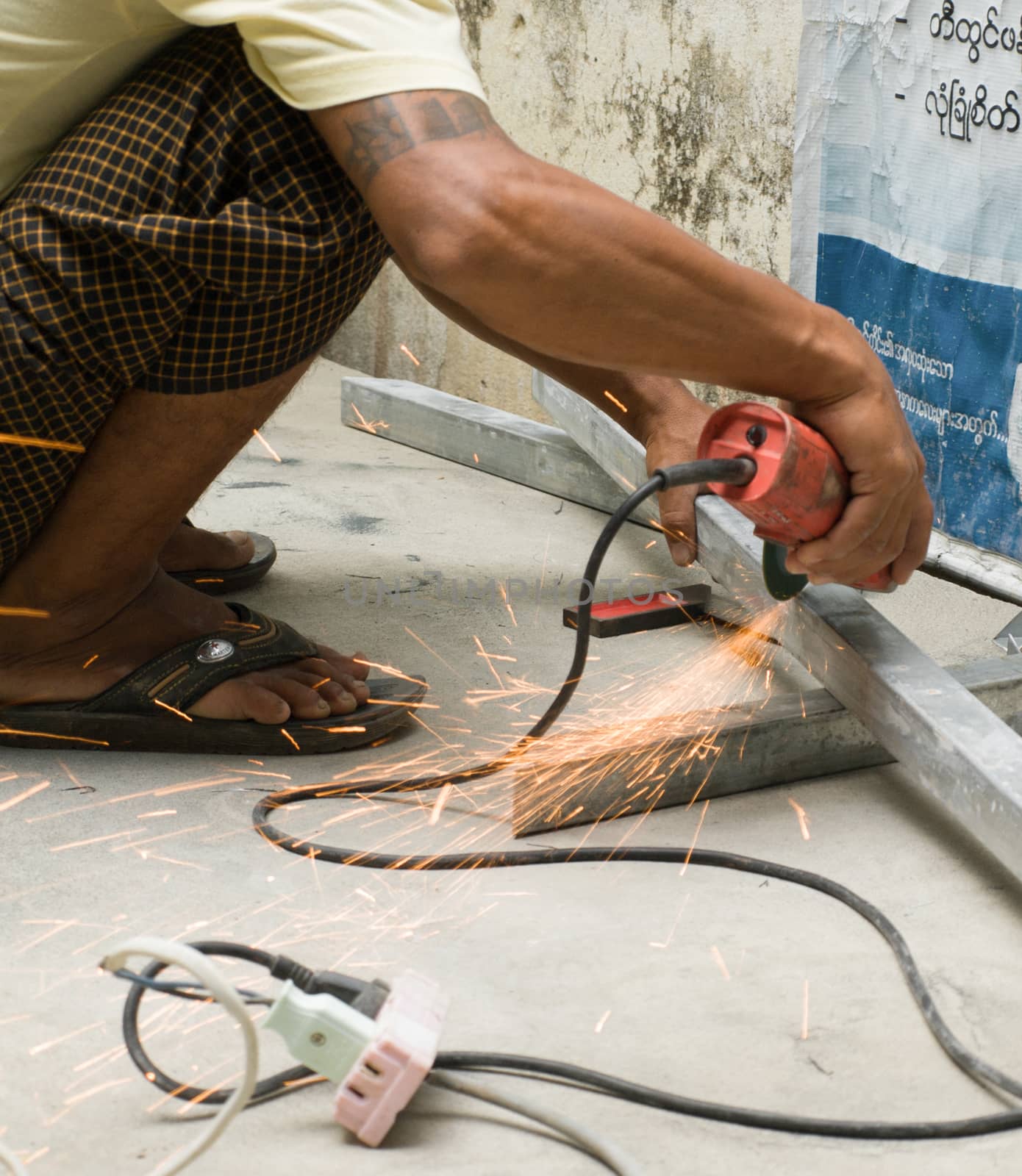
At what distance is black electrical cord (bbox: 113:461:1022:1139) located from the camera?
1.07 m

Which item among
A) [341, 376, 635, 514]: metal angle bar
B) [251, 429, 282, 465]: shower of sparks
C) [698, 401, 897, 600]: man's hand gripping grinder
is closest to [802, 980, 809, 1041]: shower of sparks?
[698, 401, 897, 600]: man's hand gripping grinder

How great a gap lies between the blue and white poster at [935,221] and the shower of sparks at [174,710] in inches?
53.6

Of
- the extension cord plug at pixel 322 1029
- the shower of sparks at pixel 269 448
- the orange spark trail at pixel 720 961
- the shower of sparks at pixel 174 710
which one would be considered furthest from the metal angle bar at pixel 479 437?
the extension cord plug at pixel 322 1029

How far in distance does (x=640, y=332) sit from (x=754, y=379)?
0.46 ft

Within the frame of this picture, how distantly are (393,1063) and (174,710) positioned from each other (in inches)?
31.5

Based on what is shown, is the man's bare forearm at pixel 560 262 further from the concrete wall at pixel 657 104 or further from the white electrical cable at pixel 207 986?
the concrete wall at pixel 657 104

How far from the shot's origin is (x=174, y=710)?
1698 millimetres

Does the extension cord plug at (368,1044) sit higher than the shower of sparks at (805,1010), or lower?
higher

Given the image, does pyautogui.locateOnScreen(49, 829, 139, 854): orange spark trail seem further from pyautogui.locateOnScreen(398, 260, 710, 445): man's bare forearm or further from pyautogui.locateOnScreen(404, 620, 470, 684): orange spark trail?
pyautogui.locateOnScreen(398, 260, 710, 445): man's bare forearm

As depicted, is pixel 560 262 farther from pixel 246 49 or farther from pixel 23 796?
pixel 23 796

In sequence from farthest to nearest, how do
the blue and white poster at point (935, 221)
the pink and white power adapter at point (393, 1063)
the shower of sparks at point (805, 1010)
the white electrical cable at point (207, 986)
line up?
the blue and white poster at point (935, 221) < the shower of sparks at point (805, 1010) < the pink and white power adapter at point (393, 1063) < the white electrical cable at point (207, 986)

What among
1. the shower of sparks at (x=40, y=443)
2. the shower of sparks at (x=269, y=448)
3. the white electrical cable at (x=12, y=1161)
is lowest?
the shower of sparks at (x=269, y=448)

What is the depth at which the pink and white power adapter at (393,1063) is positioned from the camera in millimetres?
1000

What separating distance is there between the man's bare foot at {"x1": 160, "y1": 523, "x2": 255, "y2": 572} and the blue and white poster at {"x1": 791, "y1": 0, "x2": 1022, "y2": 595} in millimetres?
1155
